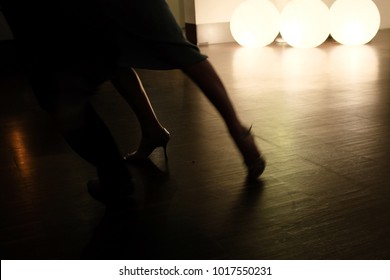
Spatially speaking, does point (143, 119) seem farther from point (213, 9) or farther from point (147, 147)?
point (213, 9)

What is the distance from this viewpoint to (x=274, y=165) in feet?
4.80

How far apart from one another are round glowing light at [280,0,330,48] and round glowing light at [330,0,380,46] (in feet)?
0.39

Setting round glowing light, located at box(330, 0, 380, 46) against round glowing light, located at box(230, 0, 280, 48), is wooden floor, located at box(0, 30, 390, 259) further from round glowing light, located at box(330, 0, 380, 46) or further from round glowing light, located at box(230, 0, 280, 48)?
round glowing light, located at box(230, 0, 280, 48)

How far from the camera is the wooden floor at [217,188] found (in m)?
1.02

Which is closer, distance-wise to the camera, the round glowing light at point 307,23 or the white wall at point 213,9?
the round glowing light at point 307,23

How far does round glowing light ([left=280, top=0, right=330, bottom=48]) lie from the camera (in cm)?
435

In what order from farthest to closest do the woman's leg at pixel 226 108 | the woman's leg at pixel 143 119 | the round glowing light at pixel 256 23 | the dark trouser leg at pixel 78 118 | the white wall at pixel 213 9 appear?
the white wall at pixel 213 9, the round glowing light at pixel 256 23, the woman's leg at pixel 143 119, the woman's leg at pixel 226 108, the dark trouser leg at pixel 78 118

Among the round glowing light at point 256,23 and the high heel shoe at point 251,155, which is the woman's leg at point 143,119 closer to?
the high heel shoe at point 251,155

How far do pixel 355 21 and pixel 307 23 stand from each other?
1.38 ft

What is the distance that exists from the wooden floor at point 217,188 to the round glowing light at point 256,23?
225 centimetres

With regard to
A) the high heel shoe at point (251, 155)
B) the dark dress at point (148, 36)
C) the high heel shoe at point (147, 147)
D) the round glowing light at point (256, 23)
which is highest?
the dark dress at point (148, 36)

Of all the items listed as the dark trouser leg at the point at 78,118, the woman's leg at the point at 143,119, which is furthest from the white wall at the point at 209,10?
the dark trouser leg at the point at 78,118

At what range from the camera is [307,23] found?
14.4ft

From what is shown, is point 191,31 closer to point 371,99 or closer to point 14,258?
point 371,99
